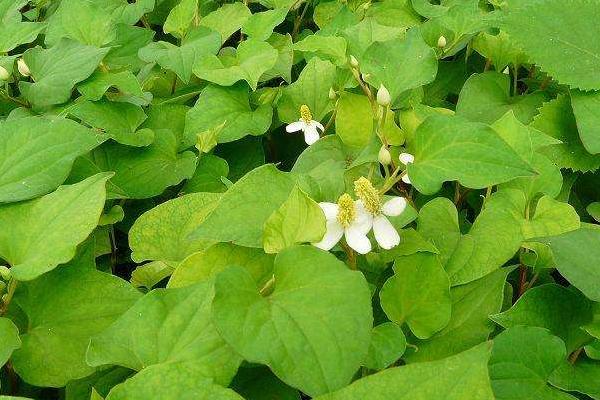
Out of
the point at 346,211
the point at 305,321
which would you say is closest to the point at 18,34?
the point at 346,211

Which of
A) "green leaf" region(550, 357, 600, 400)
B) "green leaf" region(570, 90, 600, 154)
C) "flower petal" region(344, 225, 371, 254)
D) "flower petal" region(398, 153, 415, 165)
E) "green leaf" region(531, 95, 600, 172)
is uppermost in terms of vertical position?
"flower petal" region(398, 153, 415, 165)

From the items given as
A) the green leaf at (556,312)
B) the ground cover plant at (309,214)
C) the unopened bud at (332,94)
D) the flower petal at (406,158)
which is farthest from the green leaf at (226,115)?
the green leaf at (556,312)

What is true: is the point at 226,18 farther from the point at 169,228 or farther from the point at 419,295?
the point at 419,295

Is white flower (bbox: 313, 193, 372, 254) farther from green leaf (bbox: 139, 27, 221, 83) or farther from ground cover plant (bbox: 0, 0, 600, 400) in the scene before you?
green leaf (bbox: 139, 27, 221, 83)

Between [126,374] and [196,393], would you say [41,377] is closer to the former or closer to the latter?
[126,374]

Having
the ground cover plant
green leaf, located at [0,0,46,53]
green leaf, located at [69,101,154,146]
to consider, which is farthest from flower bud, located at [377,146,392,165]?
green leaf, located at [0,0,46,53]

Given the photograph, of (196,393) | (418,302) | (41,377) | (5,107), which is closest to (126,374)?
(41,377)
